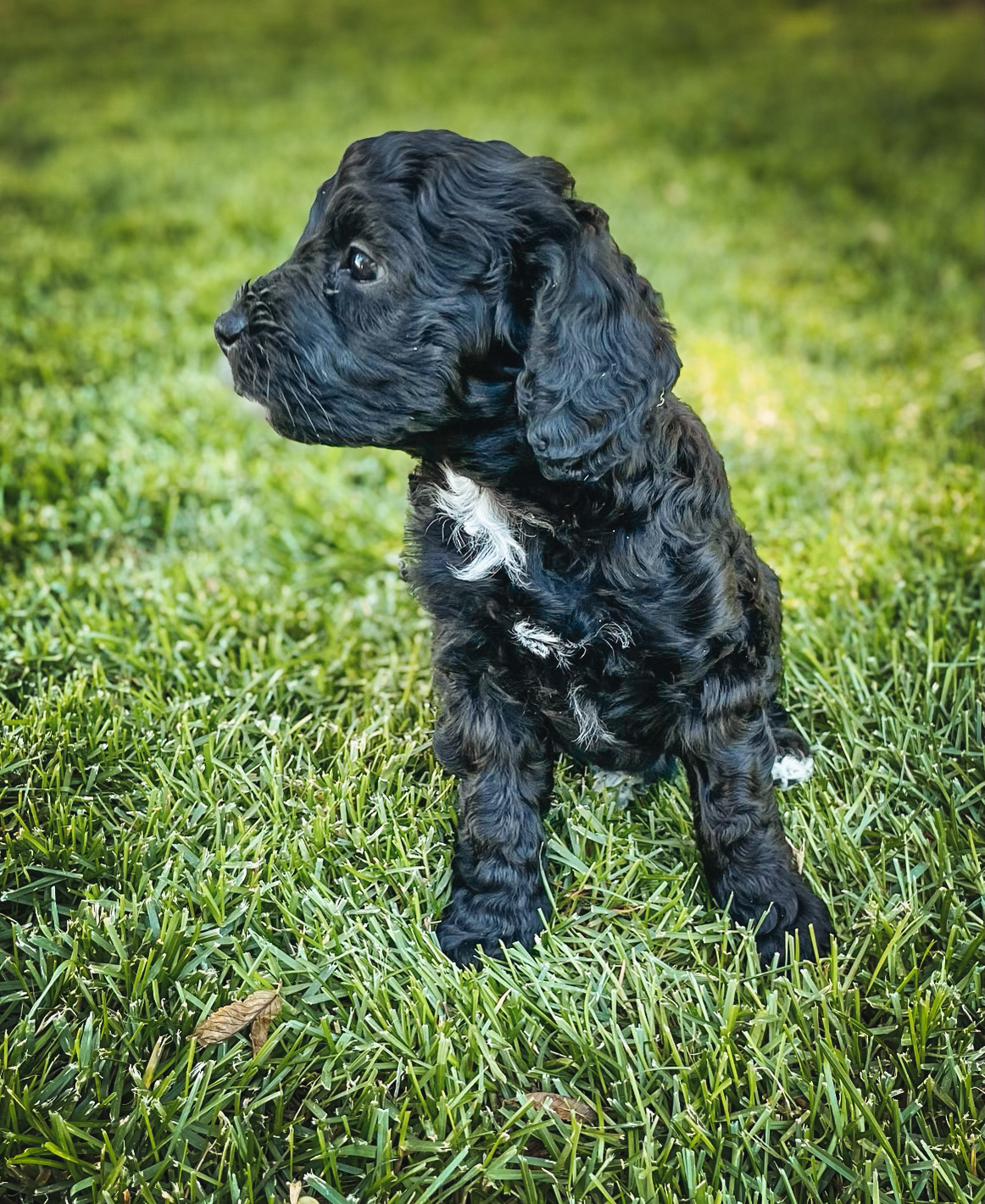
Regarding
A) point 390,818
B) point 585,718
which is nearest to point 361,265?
point 585,718

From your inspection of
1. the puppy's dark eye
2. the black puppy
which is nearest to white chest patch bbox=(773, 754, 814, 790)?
the black puppy

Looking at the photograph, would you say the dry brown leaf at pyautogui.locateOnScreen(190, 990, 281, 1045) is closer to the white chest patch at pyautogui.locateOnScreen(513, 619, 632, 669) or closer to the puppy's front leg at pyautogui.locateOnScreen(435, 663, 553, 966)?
the puppy's front leg at pyautogui.locateOnScreen(435, 663, 553, 966)

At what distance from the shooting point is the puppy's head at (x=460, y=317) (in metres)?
1.92

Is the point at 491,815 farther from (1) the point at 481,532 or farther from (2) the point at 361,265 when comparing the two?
(2) the point at 361,265

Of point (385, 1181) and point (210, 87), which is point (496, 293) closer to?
point (385, 1181)

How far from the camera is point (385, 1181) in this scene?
1.78 metres

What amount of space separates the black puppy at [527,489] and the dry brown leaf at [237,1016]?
0.41 meters

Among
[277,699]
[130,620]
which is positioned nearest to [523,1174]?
[277,699]

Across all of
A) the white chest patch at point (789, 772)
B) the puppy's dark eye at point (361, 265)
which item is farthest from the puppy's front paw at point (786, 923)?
the puppy's dark eye at point (361, 265)

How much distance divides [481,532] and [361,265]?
574mm

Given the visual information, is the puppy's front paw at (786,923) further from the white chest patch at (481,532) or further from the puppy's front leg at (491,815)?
the white chest patch at (481,532)

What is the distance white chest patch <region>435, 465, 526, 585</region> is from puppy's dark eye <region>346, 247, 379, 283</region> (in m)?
0.42

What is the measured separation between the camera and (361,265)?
1994mm

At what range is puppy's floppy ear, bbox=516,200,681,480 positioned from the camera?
191 centimetres
